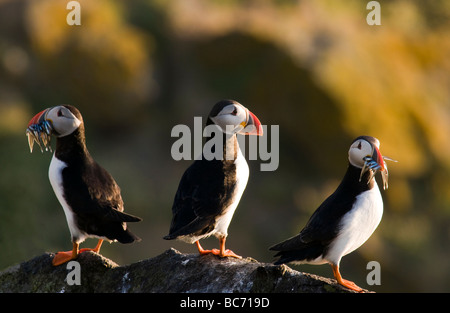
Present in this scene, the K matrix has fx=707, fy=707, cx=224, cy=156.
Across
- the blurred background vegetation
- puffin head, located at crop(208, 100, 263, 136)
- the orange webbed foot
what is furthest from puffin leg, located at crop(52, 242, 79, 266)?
the blurred background vegetation

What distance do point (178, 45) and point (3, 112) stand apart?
5.90 m

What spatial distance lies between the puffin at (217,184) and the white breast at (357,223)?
1147 millimetres

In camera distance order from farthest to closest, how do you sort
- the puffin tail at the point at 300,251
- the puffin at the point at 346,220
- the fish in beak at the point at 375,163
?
the puffin tail at the point at 300,251 → the puffin at the point at 346,220 → the fish in beak at the point at 375,163

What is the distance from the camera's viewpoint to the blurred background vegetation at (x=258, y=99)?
1931 centimetres

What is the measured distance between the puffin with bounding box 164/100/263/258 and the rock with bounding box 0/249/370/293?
0.29 metres

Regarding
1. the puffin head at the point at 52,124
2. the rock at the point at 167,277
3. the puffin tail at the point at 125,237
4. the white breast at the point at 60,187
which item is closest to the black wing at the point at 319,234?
the rock at the point at 167,277

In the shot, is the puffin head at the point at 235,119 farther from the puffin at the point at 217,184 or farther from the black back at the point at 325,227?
the black back at the point at 325,227

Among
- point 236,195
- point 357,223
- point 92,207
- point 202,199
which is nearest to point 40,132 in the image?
point 92,207

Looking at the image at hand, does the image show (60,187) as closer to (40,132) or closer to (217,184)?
(40,132)

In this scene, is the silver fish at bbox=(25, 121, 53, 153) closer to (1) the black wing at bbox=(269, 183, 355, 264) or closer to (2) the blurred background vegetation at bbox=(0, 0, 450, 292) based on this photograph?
(1) the black wing at bbox=(269, 183, 355, 264)

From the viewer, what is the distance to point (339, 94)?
19.6 metres

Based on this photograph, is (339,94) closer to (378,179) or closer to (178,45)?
(378,179)

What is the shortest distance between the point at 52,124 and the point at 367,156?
3.16m

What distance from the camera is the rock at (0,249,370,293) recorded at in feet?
21.5
